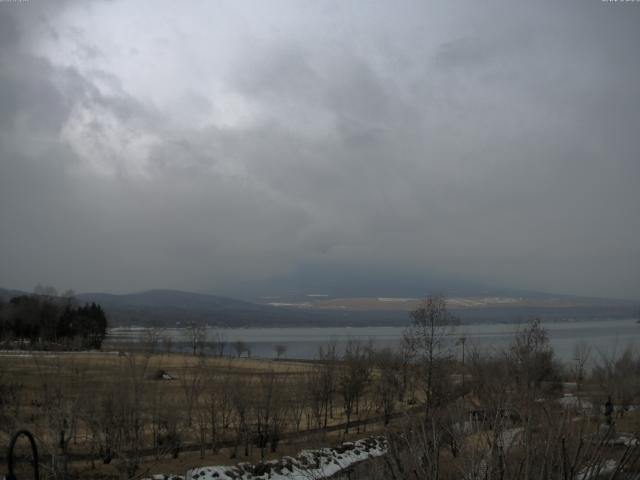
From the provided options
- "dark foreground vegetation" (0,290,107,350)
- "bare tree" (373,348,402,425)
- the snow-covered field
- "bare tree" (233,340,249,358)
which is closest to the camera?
Result: the snow-covered field

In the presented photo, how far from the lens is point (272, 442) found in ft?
109

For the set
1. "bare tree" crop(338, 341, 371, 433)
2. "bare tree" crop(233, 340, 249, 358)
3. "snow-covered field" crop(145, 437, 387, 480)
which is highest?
"bare tree" crop(338, 341, 371, 433)

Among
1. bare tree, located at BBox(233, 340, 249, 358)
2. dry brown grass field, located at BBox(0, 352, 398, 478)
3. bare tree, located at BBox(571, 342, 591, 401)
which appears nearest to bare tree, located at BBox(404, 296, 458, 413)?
dry brown grass field, located at BBox(0, 352, 398, 478)

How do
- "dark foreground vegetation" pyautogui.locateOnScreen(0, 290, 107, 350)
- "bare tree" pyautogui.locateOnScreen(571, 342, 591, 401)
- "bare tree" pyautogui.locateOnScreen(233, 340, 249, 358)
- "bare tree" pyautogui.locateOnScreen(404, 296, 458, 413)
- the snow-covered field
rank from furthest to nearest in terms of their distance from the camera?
"bare tree" pyautogui.locateOnScreen(233, 340, 249, 358) → "dark foreground vegetation" pyautogui.locateOnScreen(0, 290, 107, 350) → "bare tree" pyautogui.locateOnScreen(404, 296, 458, 413) → "bare tree" pyautogui.locateOnScreen(571, 342, 591, 401) → the snow-covered field

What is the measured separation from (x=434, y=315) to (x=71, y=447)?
93.5 ft

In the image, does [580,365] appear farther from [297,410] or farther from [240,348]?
[240,348]

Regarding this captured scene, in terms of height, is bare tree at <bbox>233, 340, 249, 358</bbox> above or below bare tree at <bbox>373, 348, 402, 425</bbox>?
below

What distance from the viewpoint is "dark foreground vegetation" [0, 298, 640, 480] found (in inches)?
519

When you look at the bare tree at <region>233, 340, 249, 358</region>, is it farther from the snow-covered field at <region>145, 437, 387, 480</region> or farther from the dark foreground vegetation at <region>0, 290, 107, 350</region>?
the snow-covered field at <region>145, 437, 387, 480</region>

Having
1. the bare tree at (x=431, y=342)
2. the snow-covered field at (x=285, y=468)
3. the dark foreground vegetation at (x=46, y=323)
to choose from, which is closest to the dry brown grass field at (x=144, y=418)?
the snow-covered field at (x=285, y=468)

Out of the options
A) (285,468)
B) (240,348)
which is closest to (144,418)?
(285,468)

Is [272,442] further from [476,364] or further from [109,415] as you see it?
[476,364]

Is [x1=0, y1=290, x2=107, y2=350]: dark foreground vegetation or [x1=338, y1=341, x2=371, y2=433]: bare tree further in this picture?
[x1=0, y1=290, x2=107, y2=350]: dark foreground vegetation

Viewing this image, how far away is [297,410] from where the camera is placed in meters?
38.4
